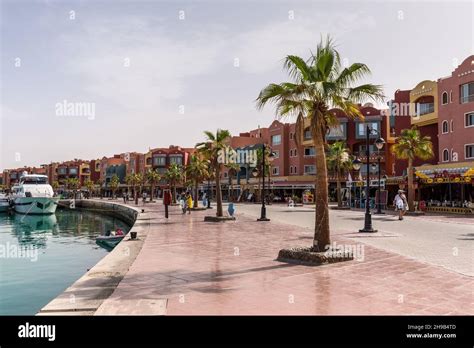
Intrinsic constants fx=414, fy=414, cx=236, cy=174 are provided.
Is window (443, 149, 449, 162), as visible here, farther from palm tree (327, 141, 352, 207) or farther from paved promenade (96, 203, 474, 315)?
paved promenade (96, 203, 474, 315)

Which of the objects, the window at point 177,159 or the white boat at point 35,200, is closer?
the white boat at point 35,200

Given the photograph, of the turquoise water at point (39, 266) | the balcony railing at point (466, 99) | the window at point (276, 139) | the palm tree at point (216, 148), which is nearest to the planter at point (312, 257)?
the turquoise water at point (39, 266)

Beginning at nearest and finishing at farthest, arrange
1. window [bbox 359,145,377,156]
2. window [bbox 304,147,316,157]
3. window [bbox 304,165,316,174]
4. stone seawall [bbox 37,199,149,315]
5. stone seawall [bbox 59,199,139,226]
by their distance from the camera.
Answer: stone seawall [bbox 37,199,149,315] < stone seawall [bbox 59,199,139,226] < window [bbox 359,145,377,156] < window [bbox 304,165,316,174] < window [bbox 304,147,316,157]

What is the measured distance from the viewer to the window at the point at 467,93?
35.9 m

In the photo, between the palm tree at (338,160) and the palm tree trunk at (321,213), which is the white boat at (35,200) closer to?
the palm tree at (338,160)

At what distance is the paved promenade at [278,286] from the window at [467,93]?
28900 mm

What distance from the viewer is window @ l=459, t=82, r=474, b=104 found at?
35.9 metres

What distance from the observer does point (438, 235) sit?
18.4m

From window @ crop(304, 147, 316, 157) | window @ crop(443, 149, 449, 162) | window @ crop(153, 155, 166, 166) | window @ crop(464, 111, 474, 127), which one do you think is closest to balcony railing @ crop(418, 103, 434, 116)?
window @ crop(443, 149, 449, 162)

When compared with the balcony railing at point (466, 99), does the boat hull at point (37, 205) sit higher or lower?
lower

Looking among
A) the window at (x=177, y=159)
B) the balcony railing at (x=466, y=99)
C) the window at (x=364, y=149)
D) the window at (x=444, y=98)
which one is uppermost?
the window at (x=444, y=98)

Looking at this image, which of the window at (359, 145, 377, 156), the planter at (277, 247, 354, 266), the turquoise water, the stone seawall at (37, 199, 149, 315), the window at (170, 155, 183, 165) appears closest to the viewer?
the stone seawall at (37, 199, 149, 315)

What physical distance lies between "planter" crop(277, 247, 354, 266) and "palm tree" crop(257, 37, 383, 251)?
0.54 metres
